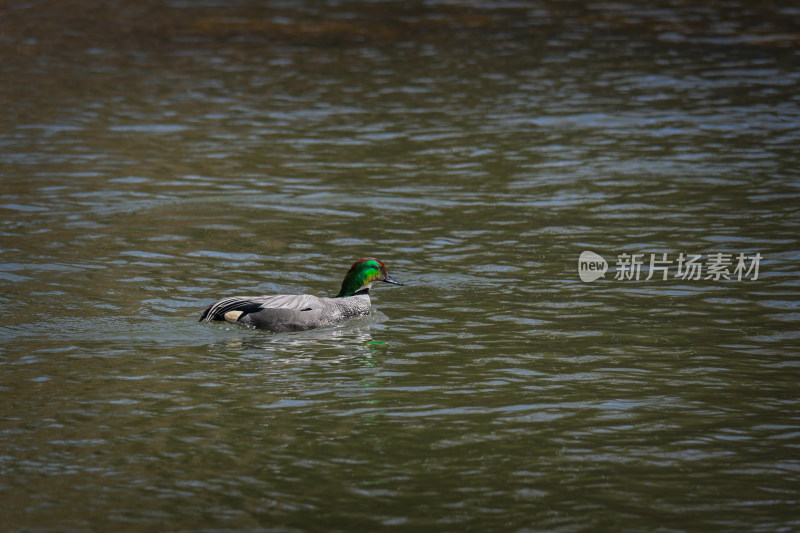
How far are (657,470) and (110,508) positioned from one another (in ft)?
12.4

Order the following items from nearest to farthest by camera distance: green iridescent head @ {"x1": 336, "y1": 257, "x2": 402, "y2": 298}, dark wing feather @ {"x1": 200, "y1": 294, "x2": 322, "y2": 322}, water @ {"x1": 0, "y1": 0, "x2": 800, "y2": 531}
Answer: water @ {"x1": 0, "y1": 0, "x2": 800, "y2": 531}, dark wing feather @ {"x1": 200, "y1": 294, "x2": 322, "y2": 322}, green iridescent head @ {"x1": 336, "y1": 257, "x2": 402, "y2": 298}

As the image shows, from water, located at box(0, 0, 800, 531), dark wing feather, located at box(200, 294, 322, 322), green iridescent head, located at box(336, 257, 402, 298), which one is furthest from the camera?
green iridescent head, located at box(336, 257, 402, 298)

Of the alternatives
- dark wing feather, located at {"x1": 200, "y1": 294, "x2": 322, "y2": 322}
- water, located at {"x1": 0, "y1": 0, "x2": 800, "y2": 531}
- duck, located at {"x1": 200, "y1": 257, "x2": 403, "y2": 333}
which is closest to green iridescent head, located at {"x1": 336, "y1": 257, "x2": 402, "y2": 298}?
duck, located at {"x1": 200, "y1": 257, "x2": 403, "y2": 333}

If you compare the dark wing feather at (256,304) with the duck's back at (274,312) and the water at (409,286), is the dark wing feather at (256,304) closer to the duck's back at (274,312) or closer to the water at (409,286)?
the duck's back at (274,312)

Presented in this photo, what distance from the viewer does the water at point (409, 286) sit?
8.34 meters

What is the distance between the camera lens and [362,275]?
12.7 metres

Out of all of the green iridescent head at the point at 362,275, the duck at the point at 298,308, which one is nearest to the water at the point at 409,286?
the duck at the point at 298,308

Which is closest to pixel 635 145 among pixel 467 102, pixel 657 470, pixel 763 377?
pixel 467 102

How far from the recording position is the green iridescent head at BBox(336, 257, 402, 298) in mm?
12656

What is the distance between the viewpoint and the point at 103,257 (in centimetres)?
1468

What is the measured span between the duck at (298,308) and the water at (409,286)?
199mm

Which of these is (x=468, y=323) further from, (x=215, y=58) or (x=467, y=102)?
(x=215, y=58)

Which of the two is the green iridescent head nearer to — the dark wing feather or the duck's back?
the duck's back

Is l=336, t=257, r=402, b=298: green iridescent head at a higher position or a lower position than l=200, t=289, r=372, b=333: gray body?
higher
